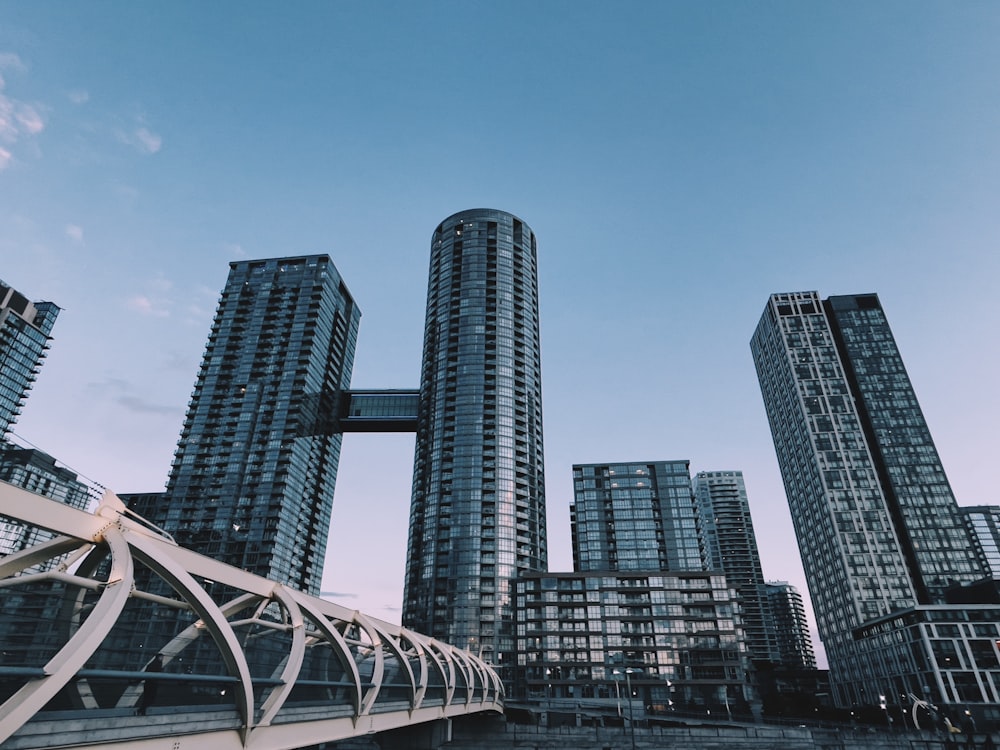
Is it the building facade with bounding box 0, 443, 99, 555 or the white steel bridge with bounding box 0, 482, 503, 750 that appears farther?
the building facade with bounding box 0, 443, 99, 555

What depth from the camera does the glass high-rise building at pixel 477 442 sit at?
134m

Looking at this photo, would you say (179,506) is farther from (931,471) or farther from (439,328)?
(931,471)

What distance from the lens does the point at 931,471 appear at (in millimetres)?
157000

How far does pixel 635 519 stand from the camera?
17975cm

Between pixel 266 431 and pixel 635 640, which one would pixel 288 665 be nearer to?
pixel 635 640

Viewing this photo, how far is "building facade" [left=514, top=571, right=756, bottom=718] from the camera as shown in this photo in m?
116

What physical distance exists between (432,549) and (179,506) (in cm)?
6565

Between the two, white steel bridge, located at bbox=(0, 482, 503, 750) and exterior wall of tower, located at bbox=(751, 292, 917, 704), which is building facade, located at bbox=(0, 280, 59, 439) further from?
exterior wall of tower, located at bbox=(751, 292, 917, 704)

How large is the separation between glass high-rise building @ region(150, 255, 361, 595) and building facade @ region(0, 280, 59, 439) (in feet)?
165

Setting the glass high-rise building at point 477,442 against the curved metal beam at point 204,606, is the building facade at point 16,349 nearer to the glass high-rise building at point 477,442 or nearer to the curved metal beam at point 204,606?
the glass high-rise building at point 477,442

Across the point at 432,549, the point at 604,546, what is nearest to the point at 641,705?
the point at 432,549

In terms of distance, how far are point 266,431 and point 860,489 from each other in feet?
520

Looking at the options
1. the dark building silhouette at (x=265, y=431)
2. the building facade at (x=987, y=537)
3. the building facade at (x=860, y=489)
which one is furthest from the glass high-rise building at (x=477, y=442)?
the building facade at (x=987, y=537)

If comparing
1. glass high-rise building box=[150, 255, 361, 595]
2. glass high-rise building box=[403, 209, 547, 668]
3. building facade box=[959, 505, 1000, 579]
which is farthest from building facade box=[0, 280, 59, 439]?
building facade box=[959, 505, 1000, 579]
